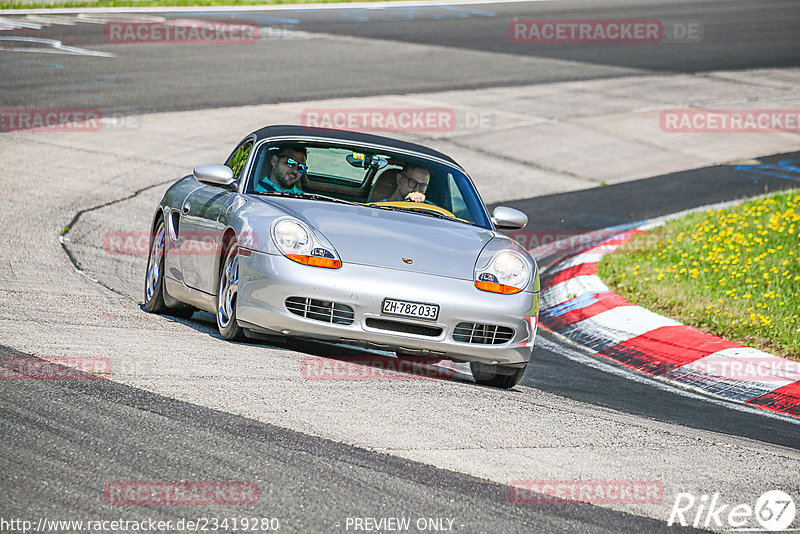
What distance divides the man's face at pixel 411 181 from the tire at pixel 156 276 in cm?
174

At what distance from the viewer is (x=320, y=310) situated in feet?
20.6

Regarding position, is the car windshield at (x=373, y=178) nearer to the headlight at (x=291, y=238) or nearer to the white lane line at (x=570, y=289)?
the headlight at (x=291, y=238)

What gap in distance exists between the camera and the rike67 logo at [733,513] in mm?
4309

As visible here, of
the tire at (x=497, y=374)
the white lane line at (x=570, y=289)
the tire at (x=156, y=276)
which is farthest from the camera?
the white lane line at (x=570, y=289)

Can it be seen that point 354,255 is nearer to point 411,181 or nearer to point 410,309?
point 410,309

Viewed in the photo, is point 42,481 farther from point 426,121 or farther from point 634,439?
point 426,121

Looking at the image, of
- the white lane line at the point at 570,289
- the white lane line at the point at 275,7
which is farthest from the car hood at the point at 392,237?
the white lane line at the point at 275,7

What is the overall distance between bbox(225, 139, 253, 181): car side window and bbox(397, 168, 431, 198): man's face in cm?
105

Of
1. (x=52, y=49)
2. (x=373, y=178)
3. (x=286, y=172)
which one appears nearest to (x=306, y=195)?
(x=286, y=172)

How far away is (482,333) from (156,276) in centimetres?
270

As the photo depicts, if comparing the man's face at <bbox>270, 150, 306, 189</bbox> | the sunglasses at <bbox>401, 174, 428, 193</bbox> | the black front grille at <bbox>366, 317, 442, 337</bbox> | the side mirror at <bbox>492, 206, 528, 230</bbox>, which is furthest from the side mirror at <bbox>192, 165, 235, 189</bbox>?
the side mirror at <bbox>492, 206, 528, 230</bbox>

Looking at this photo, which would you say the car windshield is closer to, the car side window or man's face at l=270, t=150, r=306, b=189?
A: man's face at l=270, t=150, r=306, b=189

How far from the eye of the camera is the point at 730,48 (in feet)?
90.1

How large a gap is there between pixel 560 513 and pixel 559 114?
1516cm
